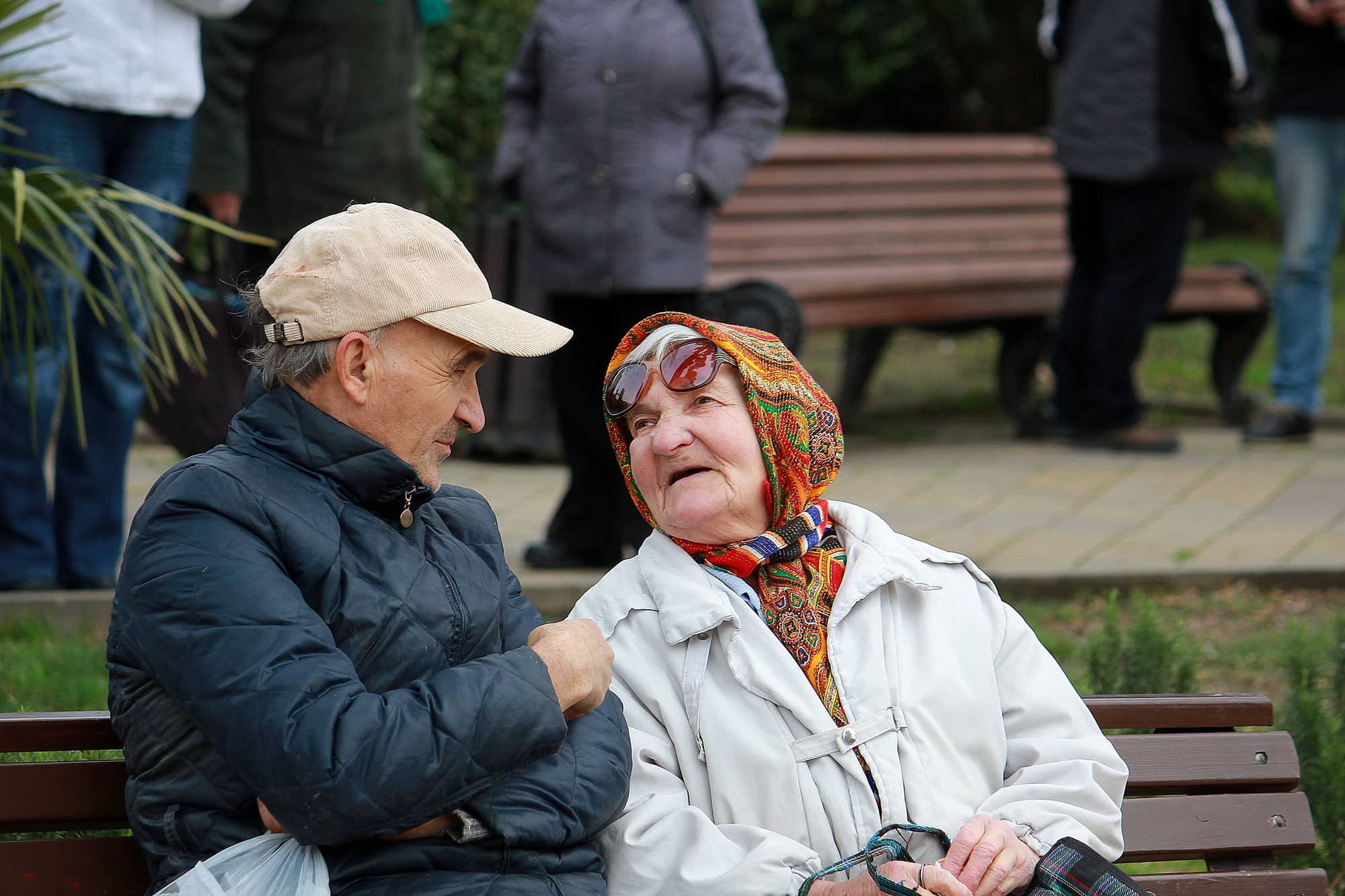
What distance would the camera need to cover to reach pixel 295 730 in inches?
86.0

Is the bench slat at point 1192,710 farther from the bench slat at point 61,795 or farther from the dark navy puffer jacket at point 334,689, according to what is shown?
the bench slat at point 61,795

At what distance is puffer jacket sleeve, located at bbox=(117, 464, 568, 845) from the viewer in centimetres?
219

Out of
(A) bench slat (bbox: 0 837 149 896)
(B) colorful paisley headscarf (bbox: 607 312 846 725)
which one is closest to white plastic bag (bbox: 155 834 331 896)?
(A) bench slat (bbox: 0 837 149 896)

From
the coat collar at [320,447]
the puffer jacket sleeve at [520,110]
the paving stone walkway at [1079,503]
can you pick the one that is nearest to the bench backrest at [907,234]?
the paving stone walkway at [1079,503]

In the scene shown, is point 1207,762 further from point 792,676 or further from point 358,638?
point 358,638

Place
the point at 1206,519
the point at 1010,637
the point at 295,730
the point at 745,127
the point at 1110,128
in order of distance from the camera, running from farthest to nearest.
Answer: the point at 1110,128 < the point at 1206,519 < the point at 745,127 < the point at 1010,637 < the point at 295,730

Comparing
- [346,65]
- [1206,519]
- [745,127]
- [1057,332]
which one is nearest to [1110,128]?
[1057,332]

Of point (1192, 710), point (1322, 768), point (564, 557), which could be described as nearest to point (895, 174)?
point (564, 557)

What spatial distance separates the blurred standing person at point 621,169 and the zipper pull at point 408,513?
10.6ft

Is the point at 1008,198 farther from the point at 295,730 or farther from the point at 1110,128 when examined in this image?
the point at 295,730

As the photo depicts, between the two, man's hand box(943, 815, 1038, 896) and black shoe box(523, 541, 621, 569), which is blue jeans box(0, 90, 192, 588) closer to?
black shoe box(523, 541, 621, 569)

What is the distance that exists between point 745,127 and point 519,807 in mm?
3698

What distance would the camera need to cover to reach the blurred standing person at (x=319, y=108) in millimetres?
5613

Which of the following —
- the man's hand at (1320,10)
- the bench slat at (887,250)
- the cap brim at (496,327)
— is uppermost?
the man's hand at (1320,10)
